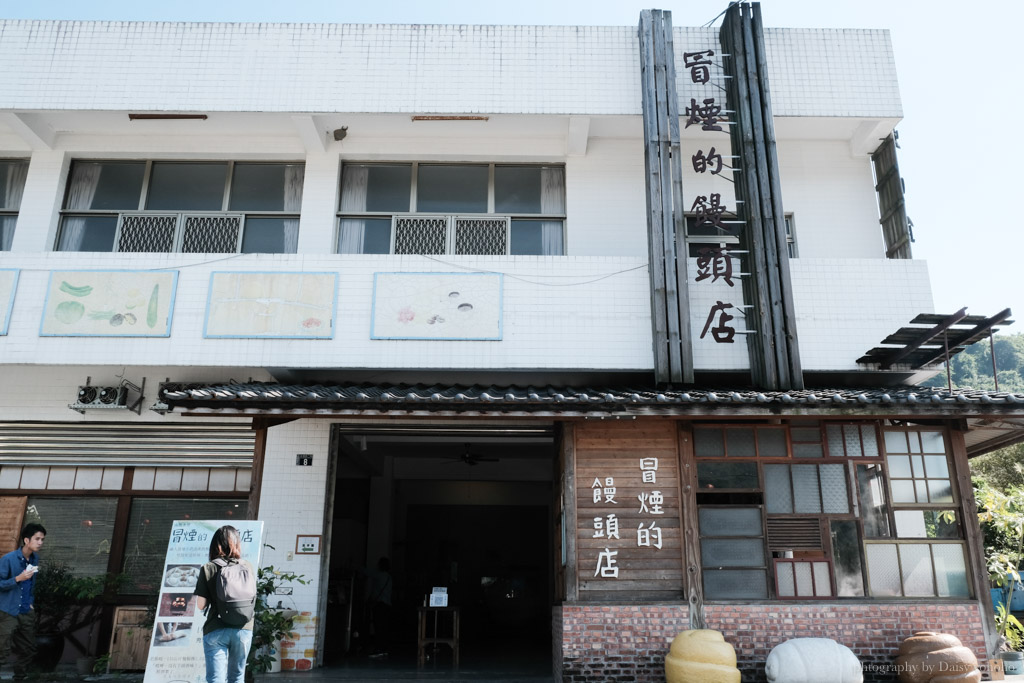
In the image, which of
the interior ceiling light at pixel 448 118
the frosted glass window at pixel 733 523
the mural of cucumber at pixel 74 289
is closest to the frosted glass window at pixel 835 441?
the frosted glass window at pixel 733 523

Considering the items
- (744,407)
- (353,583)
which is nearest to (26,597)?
(353,583)

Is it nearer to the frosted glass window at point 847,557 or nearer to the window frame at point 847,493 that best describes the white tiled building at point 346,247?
the window frame at point 847,493

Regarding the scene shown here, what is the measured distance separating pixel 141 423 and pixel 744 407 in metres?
7.41

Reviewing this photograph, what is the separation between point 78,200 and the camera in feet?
36.0

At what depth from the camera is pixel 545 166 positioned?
11219 mm

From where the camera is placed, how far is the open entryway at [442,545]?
11.0 metres

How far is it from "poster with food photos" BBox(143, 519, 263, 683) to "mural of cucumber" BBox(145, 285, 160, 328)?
3380 millimetres

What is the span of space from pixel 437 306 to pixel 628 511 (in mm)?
3347

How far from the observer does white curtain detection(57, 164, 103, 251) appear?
10805 mm

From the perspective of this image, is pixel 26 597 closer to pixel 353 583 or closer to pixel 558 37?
pixel 353 583

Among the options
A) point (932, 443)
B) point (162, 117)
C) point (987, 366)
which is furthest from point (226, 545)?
point (987, 366)

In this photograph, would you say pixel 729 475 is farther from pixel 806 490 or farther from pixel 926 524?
pixel 926 524

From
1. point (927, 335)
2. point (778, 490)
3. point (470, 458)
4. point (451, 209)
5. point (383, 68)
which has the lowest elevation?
point (778, 490)

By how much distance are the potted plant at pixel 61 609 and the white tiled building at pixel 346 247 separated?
0.62m
